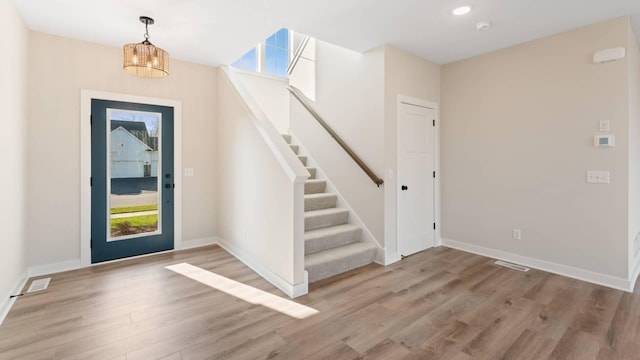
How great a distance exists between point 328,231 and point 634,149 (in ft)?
11.8

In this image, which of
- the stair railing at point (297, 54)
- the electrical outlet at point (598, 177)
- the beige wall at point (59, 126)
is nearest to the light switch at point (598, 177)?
the electrical outlet at point (598, 177)

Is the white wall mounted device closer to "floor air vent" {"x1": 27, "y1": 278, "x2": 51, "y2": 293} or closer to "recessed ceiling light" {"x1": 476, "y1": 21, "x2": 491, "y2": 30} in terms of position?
"recessed ceiling light" {"x1": 476, "y1": 21, "x2": 491, "y2": 30}

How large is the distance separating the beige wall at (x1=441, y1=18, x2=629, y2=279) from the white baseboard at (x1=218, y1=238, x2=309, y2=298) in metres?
2.77

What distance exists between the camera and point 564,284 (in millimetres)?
3244

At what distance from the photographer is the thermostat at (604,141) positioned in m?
3.15

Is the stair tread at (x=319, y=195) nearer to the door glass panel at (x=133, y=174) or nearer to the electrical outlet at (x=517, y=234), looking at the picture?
the door glass panel at (x=133, y=174)

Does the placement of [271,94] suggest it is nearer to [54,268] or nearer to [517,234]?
[54,268]

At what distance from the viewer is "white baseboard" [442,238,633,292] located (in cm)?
315

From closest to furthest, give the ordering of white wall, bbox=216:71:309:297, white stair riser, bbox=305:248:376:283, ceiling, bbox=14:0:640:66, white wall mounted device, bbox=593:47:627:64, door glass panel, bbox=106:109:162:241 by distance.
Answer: ceiling, bbox=14:0:640:66, white wall, bbox=216:71:309:297, white wall mounted device, bbox=593:47:627:64, white stair riser, bbox=305:248:376:283, door glass panel, bbox=106:109:162:241

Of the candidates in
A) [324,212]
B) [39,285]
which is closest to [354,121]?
[324,212]

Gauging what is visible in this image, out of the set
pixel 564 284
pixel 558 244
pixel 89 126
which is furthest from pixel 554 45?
pixel 89 126

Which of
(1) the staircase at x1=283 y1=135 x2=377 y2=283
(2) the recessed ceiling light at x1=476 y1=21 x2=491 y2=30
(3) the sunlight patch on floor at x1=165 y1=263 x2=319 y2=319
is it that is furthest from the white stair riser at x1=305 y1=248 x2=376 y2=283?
(2) the recessed ceiling light at x1=476 y1=21 x2=491 y2=30

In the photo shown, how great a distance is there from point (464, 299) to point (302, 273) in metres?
1.60

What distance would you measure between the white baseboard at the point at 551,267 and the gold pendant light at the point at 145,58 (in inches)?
179
